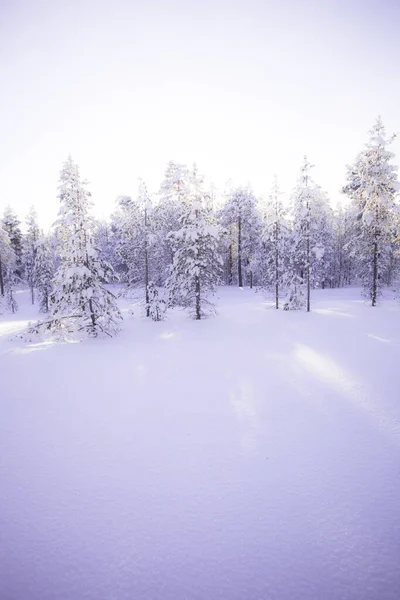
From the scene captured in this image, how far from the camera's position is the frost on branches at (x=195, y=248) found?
67.4ft

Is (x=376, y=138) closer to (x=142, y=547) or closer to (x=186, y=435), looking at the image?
(x=186, y=435)

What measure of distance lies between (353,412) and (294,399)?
1.61 meters

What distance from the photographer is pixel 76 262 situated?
16.2m

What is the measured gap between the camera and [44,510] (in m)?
4.84

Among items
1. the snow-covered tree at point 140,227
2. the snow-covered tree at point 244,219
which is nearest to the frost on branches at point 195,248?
the snow-covered tree at point 140,227

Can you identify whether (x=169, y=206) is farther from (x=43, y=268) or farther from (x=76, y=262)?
(x=43, y=268)

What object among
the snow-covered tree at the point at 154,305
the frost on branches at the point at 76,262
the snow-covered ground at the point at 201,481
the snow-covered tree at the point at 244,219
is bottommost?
the snow-covered ground at the point at 201,481

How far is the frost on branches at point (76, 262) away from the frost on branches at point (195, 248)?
6.07 m

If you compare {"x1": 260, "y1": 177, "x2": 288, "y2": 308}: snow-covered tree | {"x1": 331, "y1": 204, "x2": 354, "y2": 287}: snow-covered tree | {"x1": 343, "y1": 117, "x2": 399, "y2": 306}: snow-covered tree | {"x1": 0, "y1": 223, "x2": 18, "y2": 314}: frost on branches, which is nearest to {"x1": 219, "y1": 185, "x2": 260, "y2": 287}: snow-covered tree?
{"x1": 260, "y1": 177, "x2": 288, "y2": 308}: snow-covered tree

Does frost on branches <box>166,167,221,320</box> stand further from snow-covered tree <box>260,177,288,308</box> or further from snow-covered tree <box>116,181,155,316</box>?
snow-covered tree <box>260,177,288,308</box>

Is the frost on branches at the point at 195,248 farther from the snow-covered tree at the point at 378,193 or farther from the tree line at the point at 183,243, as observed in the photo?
the snow-covered tree at the point at 378,193

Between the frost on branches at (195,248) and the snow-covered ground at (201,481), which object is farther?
the frost on branches at (195,248)

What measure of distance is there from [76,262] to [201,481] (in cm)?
1397

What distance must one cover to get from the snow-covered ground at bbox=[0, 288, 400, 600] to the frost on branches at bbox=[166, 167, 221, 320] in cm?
1017
